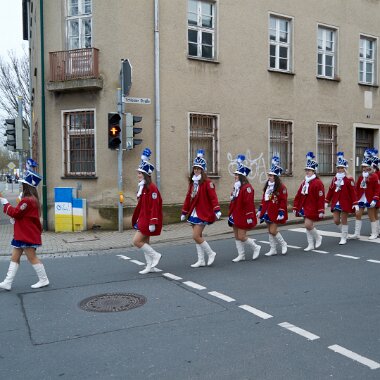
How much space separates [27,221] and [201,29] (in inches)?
388

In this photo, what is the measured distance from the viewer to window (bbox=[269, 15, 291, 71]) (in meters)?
15.9

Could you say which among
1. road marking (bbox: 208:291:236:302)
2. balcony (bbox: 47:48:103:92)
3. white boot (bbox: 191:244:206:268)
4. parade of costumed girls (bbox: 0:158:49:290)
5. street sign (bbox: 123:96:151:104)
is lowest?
road marking (bbox: 208:291:236:302)

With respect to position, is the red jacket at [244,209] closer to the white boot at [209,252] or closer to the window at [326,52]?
the white boot at [209,252]

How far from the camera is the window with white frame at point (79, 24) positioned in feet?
43.9

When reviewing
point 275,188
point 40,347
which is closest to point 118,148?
point 275,188

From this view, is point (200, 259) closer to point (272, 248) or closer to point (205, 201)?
point (205, 201)

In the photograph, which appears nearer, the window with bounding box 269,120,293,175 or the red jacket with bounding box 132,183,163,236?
the red jacket with bounding box 132,183,163,236

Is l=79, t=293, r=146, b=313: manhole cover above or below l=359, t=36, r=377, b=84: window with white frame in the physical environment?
below

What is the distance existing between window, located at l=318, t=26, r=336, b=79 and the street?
10832mm

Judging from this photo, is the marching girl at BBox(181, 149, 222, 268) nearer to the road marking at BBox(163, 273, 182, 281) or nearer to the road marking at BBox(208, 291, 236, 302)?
the road marking at BBox(163, 273, 182, 281)

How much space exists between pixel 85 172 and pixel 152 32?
4.50m

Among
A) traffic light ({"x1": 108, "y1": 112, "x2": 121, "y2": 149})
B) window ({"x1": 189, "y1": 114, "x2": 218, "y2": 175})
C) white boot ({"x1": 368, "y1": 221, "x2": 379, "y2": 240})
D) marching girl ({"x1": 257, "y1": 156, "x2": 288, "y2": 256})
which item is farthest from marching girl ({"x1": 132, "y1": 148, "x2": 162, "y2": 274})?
window ({"x1": 189, "y1": 114, "x2": 218, "y2": 175})

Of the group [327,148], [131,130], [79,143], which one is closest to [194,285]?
[131,130]

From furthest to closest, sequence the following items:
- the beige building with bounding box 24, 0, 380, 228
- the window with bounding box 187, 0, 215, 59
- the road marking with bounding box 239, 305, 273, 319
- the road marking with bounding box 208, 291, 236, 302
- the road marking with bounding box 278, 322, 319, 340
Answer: the window with bounding box 187, 0, 215, 59 < the beige building with bounding box 24, 0, 380, 228 < the road marking with bounding box 208, 291, 236, 302 < the road marking with bounding box 239, 305, 273, 319 < the road marking with bounding box 278, 322, 319, 340
